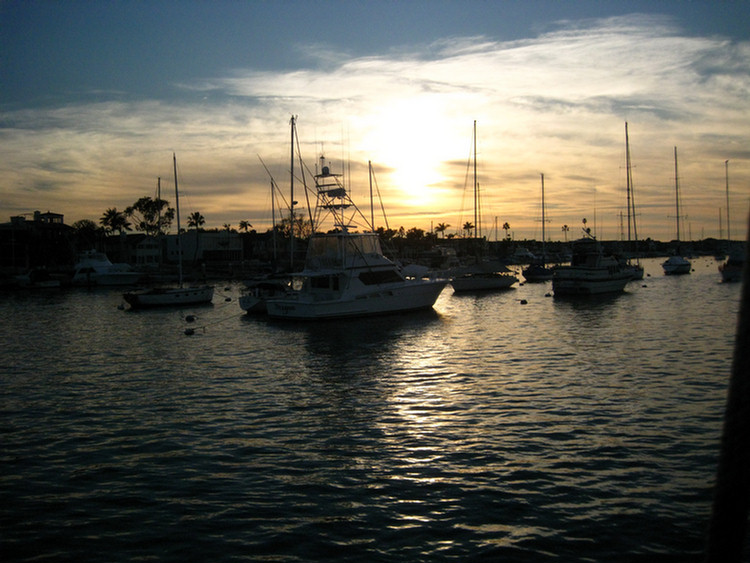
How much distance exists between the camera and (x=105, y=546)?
8875mm

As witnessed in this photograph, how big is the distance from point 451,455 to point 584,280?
152 feet

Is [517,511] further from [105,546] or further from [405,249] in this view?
[405,249]

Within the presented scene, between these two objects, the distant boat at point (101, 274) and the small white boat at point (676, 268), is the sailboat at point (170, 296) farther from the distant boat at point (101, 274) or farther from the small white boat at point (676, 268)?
the small white boat at point (676, 268)

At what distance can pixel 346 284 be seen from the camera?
128ft

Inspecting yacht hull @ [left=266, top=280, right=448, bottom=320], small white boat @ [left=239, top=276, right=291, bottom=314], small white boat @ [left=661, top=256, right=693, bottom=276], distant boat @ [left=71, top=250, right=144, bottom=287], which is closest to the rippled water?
yacht hull @ [left=266, top=280, right=448, bottom=320]

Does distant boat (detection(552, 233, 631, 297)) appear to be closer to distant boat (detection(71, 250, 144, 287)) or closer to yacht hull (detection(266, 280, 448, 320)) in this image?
yacht hull (detection(266, 280, 448, 320))

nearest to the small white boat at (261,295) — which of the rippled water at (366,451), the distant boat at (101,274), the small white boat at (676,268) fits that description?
the rippled water at (366,451)

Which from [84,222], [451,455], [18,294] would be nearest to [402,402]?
[451,455]

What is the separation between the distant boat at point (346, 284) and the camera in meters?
38.7

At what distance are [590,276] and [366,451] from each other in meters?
47.0

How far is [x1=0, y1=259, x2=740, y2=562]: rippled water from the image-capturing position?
8945 mm

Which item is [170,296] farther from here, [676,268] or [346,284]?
[676,268]

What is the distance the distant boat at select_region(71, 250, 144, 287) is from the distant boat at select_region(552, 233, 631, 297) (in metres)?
61.0

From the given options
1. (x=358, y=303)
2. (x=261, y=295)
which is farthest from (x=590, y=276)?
(x=261, y=295)
